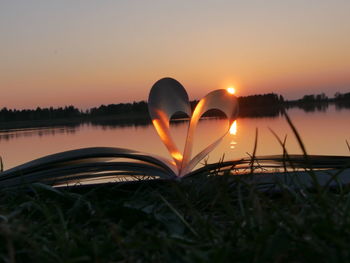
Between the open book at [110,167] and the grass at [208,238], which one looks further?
the open book at [110,167]

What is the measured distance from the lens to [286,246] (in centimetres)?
31

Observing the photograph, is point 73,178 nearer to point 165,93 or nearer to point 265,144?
point 165,93

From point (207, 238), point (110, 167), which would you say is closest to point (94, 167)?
point (110, 167)

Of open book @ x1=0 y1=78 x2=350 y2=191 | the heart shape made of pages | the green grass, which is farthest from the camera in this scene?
the heart shape made of pages

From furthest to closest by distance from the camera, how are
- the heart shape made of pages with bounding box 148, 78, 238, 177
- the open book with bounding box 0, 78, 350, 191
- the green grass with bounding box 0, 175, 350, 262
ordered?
the heart shape made of pages with bounding box 148, 78, 238, 177, the open book with bounding box 0, 78, 350, 191, the green grass with bounding box 0, 175, 350, 262

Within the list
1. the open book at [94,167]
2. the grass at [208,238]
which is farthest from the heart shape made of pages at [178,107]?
the grass at [208,238]

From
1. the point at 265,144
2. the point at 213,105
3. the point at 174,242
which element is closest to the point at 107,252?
the point at 174,242

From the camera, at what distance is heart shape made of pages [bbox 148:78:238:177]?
124 cm

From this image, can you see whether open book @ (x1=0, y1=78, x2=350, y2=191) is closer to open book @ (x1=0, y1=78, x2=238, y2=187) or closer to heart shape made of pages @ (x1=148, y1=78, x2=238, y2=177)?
open book @ (x1=0, y1=78, x2=238, y2=187)

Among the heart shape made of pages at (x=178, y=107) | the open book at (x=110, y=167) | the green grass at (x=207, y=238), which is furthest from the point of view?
the heart shape made of pages at (x=178, y=107)

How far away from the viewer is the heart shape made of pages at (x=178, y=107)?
124cm

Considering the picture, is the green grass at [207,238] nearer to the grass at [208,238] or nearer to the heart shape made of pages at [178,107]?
the grass at [208,238]

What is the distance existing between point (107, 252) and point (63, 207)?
263mm

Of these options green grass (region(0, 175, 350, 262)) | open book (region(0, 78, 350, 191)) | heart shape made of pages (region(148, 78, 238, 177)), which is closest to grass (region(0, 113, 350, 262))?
green grass (region(0, 175, 350, 262))
